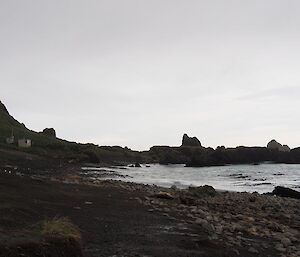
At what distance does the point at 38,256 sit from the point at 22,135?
107037 mm

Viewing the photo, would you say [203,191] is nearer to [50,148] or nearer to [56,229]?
[56,229]

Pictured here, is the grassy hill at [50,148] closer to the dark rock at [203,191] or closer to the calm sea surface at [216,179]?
the calm sea surface at [216,179]

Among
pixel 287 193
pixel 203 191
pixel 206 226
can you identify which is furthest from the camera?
pixel 287 193

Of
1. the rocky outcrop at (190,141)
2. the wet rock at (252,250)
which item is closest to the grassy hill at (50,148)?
the rocky outcrop at (190,141)

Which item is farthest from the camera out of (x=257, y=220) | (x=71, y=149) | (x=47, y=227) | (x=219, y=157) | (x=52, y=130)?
(x=52, y=130)

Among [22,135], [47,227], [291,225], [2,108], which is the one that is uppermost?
[2,108]

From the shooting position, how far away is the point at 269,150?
143 m

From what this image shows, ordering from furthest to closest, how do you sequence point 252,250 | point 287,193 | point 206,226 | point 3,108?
point 3,108 < point 287,193 < point 206,226 < point 252,250

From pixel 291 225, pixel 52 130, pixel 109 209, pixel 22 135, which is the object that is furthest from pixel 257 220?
→ pixel 52 130

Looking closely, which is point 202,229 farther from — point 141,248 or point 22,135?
point 22,135

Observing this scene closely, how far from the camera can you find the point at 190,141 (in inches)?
7032

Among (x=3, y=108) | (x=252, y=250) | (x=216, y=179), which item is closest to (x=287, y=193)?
(x=252, y=250)

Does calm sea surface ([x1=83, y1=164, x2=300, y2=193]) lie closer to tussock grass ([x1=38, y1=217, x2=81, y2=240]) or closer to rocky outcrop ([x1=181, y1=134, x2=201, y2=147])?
tussock grass ([x1=38, y1=217, x2=81, y2=240])

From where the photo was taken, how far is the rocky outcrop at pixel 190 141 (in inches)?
6954
